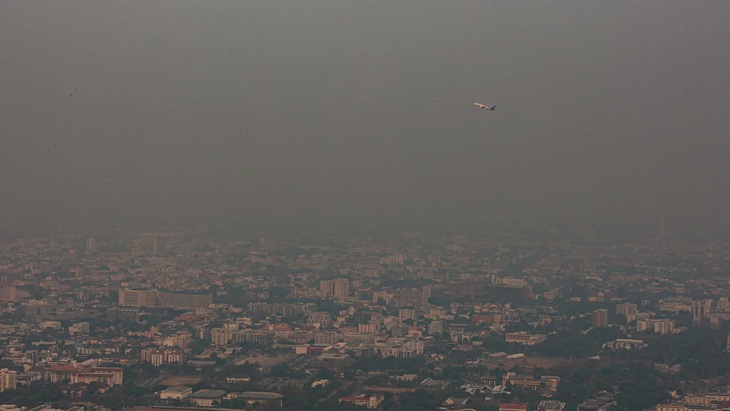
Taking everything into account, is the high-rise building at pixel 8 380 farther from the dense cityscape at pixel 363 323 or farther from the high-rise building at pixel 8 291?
the high-rise building at pixel 8 291

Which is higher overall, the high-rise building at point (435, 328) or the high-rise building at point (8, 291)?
the high-rise building at point (8, 291)

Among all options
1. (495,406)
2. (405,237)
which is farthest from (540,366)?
(405,237)

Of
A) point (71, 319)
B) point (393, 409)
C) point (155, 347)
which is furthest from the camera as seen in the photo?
point (71, 319)

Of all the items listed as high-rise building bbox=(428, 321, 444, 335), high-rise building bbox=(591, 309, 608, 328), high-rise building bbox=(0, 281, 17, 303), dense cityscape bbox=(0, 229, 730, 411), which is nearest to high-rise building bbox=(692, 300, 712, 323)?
dense cityscape bbox=(0, 229, 730, 411)

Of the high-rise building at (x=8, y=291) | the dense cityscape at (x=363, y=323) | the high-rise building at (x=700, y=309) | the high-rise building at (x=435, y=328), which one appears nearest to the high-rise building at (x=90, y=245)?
the dense cityscape at (x=363, y=323)

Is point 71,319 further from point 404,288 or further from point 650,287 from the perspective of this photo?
point 650,287

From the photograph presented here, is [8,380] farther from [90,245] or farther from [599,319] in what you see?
[599,319]

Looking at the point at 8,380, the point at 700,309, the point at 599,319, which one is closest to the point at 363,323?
the point at 599,319
